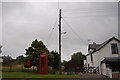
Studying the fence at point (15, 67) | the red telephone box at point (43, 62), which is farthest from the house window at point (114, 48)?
the fence at point (15, 67)

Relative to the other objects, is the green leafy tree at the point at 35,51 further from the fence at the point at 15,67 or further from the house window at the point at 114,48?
the house window at the point at 114,48

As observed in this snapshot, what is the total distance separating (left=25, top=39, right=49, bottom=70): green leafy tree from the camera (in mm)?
22219

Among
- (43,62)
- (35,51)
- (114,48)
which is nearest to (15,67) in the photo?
(35,51)

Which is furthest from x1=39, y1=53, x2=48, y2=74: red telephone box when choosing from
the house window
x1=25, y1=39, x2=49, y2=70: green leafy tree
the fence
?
the house window

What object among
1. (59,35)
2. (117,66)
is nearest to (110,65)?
(117,66)

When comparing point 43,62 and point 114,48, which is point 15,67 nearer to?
point 43,62

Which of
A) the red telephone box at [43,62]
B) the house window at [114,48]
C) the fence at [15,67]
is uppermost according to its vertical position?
the house window at [114,48]

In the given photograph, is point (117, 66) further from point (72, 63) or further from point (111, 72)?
point (72, 63)

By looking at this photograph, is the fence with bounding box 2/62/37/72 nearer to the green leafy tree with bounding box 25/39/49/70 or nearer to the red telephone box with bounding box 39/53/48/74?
the green leafy tree with bounding box 25/39/49/70

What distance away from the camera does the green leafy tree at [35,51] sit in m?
22.2

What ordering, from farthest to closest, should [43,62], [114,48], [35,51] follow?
1. [114,48]
2. [35,51]
3. [43,62]

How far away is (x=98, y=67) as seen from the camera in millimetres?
24891

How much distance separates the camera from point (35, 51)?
75.9 feet

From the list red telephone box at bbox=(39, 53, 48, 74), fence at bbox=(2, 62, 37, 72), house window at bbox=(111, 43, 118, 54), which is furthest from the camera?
fence at bbox=(2, 62, 37, 72)
